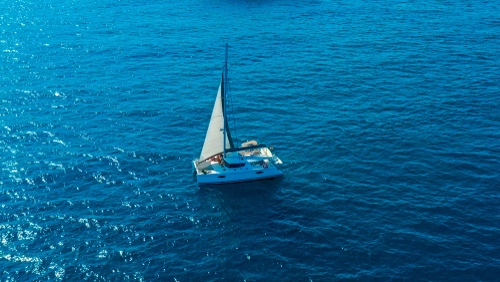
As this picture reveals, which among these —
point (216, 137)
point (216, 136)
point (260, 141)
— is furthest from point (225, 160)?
point (260, 141)

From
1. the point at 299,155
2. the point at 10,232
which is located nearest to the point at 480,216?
the point at 299,155

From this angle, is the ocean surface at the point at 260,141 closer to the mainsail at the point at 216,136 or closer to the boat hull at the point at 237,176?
the boat hull at the point at 237,176

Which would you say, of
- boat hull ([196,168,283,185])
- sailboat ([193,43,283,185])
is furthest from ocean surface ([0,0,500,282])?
sailboat ([193,43,283,185])

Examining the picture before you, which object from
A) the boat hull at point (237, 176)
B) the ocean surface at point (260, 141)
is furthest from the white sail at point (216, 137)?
the ocean surface at point (260, 141)

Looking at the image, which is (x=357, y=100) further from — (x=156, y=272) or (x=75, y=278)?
(x=75, y=278)

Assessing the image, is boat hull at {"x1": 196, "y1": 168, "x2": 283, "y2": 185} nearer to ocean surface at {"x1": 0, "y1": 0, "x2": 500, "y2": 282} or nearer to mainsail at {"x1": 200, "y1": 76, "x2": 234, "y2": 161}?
ocean surface at {"x1": 0, "y1": 0, "x2": 500, "y2": 282}

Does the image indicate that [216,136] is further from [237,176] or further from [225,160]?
[237,176]
